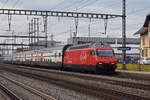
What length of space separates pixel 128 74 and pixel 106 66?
7.96ft

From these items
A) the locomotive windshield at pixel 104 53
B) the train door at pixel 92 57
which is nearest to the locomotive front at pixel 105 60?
the locomotive windshield at pixel 104 53

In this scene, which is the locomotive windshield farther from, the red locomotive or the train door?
the train door

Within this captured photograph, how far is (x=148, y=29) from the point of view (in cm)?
5181

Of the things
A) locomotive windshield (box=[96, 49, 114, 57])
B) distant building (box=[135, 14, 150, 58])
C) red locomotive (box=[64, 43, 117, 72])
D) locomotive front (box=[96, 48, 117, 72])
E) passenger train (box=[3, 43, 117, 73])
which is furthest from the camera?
distant building (box=[135, 14, 150, 58])

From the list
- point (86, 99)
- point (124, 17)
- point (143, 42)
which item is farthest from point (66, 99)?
point (143, 42)

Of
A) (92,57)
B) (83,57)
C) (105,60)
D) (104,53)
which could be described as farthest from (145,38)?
(105,60)

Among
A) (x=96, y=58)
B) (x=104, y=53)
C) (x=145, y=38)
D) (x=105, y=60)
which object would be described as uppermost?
(x=145, y=38)

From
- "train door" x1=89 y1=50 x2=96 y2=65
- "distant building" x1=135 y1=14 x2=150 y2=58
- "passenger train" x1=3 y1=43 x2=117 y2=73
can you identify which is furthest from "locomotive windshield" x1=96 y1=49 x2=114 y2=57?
"distant building" x1=135 y1=14 x2=150 y2=58

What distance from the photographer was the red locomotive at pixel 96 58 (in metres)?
25.8

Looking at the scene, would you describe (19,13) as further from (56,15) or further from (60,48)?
(60,48)

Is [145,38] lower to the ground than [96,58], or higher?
higher

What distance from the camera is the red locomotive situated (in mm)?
25750

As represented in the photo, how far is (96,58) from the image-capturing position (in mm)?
25812

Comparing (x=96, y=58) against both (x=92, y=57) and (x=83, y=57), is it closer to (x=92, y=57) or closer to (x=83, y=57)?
(x=92, y=57)
